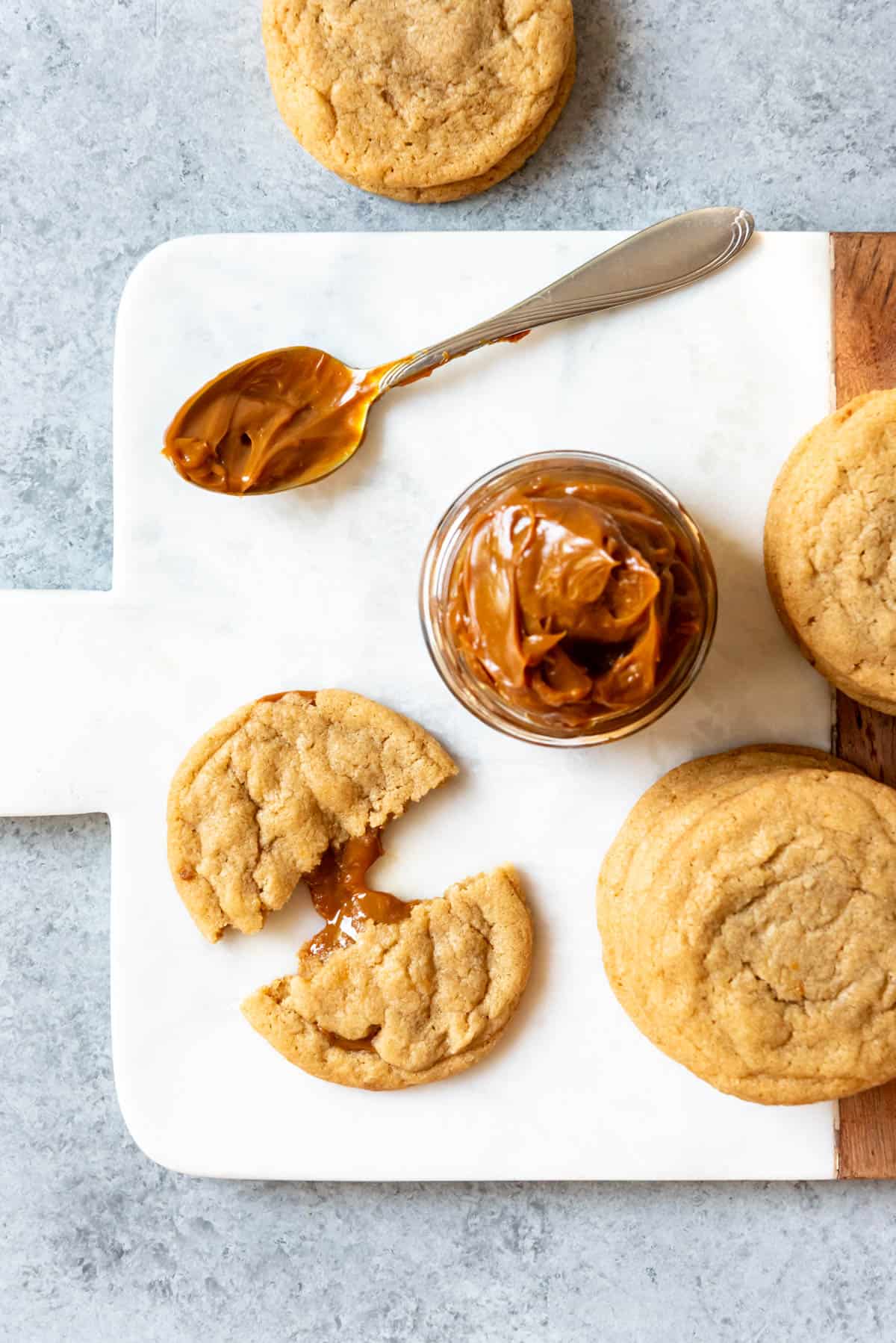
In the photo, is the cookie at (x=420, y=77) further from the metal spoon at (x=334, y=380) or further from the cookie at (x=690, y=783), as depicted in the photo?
the cookie at (x=690, y=783)

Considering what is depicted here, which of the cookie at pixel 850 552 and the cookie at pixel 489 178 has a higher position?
the cookie at pixel 489 178

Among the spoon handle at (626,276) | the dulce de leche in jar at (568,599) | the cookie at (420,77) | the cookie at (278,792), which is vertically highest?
the cookie at (420,77)

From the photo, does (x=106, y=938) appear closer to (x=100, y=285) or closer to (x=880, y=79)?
(x=100, y=285)

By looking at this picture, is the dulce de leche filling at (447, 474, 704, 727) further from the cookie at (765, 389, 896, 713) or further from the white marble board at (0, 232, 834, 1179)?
the white marble board at (0, 232, 834, 1179)

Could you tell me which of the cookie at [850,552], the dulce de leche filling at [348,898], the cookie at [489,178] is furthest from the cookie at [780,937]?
the cookie at [489,178]

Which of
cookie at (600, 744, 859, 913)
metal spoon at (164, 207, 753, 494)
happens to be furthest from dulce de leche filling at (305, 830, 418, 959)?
metal spoon at (164, 207, 753, 494)

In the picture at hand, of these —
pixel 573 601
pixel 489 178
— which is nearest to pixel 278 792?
pixel 573 601

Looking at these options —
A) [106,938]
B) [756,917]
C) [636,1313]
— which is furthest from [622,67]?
[636,1313]
